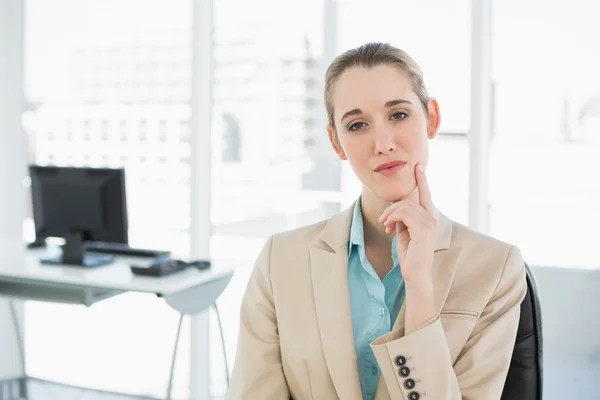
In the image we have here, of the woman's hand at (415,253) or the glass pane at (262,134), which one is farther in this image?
the glass pane at (262,134)

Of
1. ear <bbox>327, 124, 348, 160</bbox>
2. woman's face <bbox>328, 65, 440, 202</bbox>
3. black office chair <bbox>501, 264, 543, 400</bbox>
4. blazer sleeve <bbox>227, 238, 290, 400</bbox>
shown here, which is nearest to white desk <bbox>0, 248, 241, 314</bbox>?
blazer sleeve <bbox>227, 238, 290, 400</bbox>

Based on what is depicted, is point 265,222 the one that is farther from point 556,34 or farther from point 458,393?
point 458,393

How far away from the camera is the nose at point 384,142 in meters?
1.18

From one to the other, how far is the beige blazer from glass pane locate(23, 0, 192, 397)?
2523 mm

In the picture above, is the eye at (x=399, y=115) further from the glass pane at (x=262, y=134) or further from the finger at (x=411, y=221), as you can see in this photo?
the glass pane at (x=262, y=134)

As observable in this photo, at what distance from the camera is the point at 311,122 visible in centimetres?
360

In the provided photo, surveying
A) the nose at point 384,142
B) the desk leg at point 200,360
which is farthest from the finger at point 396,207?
the desk leg at point 200,360

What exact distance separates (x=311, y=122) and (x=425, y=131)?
237 cm

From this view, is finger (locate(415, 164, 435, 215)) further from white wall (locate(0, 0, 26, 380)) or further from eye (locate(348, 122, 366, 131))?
white wall (locate(0, 0, 26, 380))

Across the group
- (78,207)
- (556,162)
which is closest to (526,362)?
(556,162)

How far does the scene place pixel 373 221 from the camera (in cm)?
135

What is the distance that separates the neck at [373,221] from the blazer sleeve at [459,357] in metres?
0.26

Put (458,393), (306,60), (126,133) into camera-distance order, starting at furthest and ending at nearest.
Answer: (126,133), (306,60), (458,393)

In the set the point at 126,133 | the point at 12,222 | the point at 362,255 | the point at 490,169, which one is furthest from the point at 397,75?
the point at 12,222
